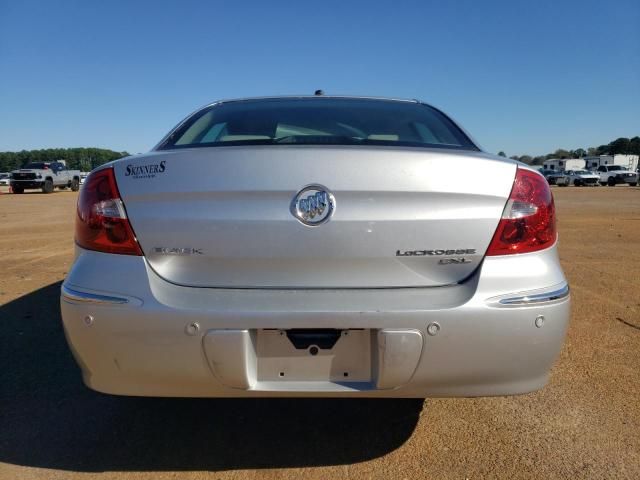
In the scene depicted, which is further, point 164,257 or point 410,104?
point 410,104

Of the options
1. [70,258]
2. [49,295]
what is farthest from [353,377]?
[70,258]

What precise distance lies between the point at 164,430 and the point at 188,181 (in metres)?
1.32

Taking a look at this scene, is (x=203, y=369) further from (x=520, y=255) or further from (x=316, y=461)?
(x=520, y=255)

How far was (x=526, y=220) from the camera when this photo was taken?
6.32 ft

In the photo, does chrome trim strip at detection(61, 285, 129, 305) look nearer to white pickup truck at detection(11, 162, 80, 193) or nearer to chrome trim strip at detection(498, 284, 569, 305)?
Answer: chrome trim strip at detection(498, 284, 569, 305)

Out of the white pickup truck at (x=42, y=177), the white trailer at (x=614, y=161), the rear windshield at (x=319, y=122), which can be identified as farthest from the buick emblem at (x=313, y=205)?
the white trailer at (x=614, y=161)

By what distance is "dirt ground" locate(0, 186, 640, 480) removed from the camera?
214cm

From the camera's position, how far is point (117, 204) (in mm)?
1939

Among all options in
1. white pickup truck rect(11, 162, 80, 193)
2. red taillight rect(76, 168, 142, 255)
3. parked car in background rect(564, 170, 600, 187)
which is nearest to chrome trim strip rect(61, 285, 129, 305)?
red taillight rect(76, 168, 142, 255)

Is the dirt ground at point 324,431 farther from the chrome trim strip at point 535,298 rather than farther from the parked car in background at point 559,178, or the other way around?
the parked car in background at point 559,178

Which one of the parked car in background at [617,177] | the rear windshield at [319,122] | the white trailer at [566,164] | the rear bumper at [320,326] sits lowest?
the parked car in background at [617,177]

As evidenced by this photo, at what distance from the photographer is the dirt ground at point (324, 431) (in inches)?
84.4

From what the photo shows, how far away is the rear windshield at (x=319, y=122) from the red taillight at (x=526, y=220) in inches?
23.6

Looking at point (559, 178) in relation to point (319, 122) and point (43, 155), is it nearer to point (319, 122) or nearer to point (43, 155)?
point (319, 122)
